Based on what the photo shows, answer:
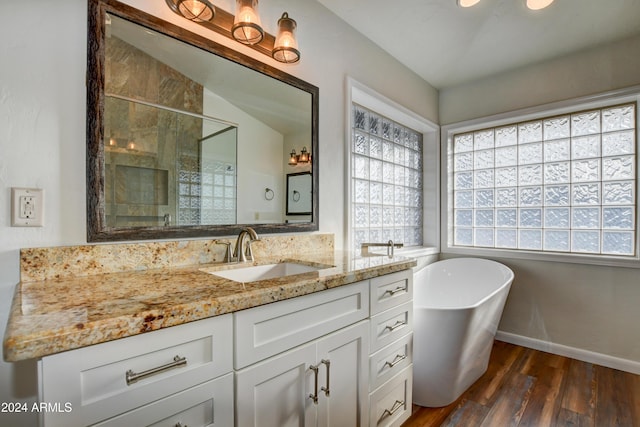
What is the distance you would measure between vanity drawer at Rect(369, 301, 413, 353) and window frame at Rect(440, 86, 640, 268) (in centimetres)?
174

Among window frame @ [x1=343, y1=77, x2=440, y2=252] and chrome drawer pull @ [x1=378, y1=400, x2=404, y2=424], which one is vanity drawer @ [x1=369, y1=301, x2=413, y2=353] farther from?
window frame @ [x1=343, y1=77, x2=440, y2=252]

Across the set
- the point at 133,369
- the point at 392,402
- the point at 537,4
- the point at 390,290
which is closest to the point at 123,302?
the point at 133,369

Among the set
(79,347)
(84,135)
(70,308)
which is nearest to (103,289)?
(70,308)

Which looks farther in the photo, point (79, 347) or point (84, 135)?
point (84, 135)

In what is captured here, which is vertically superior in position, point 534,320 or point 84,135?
point 84,135

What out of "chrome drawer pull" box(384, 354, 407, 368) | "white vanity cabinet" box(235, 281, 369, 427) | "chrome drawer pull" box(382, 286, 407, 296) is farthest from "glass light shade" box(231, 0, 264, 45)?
"chrome drawer pull" box(384, 354, 407, 368)

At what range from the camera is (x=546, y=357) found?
247cm

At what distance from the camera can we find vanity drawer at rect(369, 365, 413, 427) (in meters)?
1.36

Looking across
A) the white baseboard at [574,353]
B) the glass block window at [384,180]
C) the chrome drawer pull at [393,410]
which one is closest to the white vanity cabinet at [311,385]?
the chrome drawer pull at [393,410]

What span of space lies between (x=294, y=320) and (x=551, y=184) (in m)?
2.73

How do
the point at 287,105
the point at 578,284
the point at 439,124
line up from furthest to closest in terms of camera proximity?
the point at 439,124, the point at 578,284, the point at 287,105

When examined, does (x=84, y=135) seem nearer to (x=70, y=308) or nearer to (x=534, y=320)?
(x=70, y=308)

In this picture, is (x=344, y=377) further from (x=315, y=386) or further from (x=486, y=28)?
(x=486, y=28)

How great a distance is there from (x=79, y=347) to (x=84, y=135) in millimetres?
780
